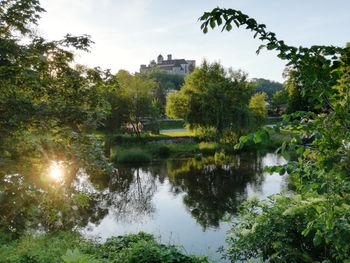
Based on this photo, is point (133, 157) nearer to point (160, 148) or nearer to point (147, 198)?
point (160, 148)

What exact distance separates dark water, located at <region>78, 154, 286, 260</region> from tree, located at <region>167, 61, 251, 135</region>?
4.98 m

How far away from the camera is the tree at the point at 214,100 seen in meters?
32.7

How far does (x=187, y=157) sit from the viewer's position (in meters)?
30.4

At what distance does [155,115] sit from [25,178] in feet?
99.3

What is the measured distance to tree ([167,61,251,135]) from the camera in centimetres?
3269

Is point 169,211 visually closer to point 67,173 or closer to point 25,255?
point 25,255

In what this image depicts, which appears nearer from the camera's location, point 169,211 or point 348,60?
point 348,60

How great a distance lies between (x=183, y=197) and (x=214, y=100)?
614 inches

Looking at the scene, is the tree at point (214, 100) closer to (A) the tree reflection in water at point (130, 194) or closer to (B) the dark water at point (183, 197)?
(B) the dark water at point (183, 197)

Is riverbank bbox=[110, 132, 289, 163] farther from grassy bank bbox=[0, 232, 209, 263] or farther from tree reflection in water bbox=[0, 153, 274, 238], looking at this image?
grassy bank bbox=[0, 232, 209, 263]

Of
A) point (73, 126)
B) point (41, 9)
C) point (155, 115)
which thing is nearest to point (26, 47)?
point (41, 9)

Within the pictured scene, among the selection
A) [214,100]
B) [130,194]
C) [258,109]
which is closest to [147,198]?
[130,194]

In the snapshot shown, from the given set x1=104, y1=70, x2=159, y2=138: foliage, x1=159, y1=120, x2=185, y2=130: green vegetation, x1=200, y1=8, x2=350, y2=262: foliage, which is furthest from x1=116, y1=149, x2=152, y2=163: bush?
x1=200, y1=8, x2=350, y2=262: foliage

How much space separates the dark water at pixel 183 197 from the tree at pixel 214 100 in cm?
498
